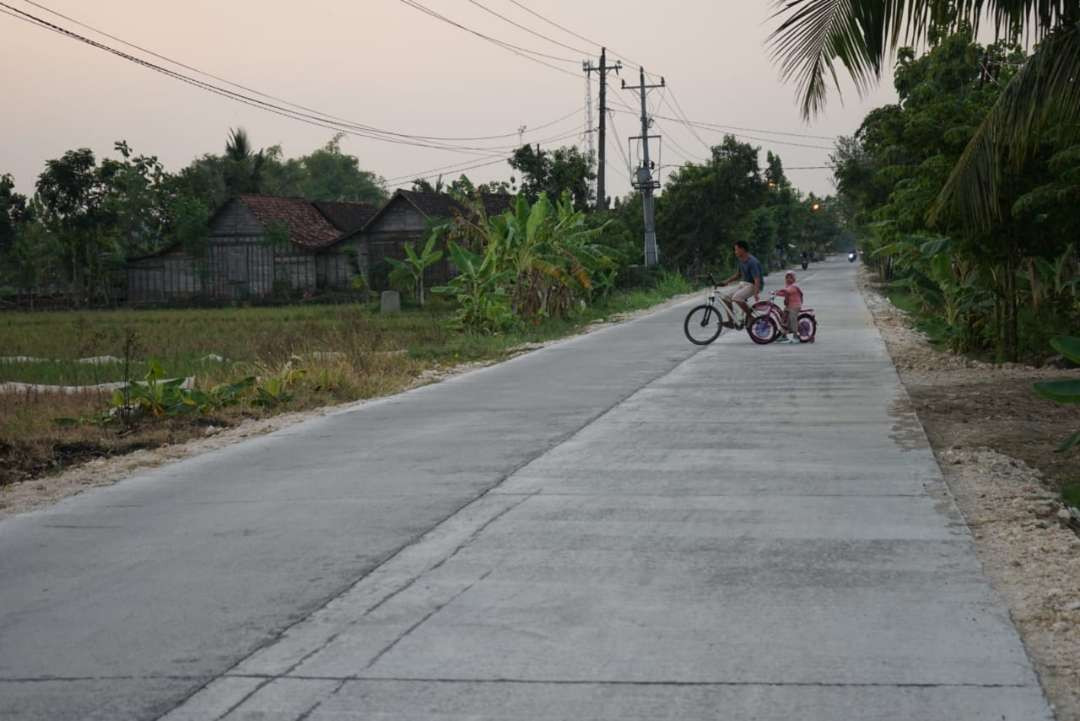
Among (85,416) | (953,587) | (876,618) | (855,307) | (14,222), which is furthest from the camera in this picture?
(14,222)

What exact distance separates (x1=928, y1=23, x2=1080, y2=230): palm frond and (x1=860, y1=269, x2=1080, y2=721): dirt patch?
2058 millimetres

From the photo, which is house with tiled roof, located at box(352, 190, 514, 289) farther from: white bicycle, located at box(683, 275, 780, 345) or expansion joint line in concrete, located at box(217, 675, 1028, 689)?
expansion joint line in concrete, located at box(217, 675, 1028, 689)

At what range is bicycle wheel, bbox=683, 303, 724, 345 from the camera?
23.4m

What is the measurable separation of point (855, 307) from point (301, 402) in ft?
81.9

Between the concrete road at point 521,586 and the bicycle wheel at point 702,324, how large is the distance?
1161 centimetres

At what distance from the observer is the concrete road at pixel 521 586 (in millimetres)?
4801

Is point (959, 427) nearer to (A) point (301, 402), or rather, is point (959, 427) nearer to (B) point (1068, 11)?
(B) point (1068, 11)

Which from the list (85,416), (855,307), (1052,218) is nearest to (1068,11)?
(1052,218)

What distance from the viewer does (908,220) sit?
680 inches

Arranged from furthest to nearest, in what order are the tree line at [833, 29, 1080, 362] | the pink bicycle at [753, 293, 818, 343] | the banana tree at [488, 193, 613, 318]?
the banana tree at [488, 193, 613, 318] < the pink bicycle at [753, 293, 818, 343] < the tree line at [833, 29, 1080, 362]

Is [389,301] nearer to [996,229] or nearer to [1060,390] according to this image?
[996,229]

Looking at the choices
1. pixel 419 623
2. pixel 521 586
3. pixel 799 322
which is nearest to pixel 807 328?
pixel 799 322

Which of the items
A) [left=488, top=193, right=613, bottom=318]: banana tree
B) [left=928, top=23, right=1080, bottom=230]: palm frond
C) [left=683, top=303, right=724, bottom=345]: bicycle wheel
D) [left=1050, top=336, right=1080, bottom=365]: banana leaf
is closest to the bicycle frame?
[left=683, top=303, right=724, bottom=345]: bicycle wheel

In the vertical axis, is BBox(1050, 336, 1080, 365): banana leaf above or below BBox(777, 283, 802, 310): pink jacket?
above
